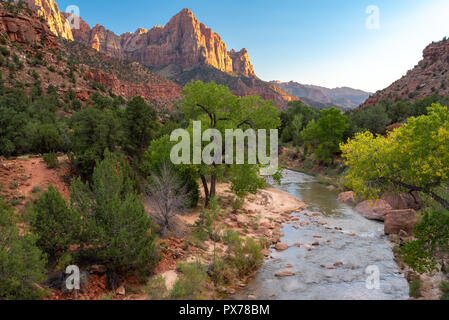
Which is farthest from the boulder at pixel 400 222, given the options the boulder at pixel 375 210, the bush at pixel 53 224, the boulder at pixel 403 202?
the bush at pixel 53 224

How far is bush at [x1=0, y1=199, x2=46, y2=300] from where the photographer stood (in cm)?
629

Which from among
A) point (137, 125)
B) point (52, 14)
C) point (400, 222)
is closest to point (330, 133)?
point (400, 222)

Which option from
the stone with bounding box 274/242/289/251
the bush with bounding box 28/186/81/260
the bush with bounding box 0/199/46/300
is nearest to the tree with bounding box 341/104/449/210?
the stone with bounding box 274/242/289/251

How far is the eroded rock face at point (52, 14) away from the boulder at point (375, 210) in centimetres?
17269

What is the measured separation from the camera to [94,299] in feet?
25.3

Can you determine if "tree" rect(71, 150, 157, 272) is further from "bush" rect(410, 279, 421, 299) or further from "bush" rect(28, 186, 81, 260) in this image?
"bush" rect(410, 279, 421, 299)

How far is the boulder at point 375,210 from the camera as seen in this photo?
18.6m

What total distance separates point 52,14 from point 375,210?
193446 mm

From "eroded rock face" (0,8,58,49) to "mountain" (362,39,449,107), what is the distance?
8300cm

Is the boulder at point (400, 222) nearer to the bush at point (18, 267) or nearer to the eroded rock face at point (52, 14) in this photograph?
the bush at point (18, 267)

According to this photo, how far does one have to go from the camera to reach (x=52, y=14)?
148500mm

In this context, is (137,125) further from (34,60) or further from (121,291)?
(34,60)
